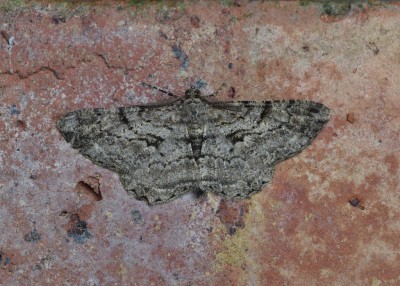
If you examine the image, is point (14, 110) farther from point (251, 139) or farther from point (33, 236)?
point (251, 139)

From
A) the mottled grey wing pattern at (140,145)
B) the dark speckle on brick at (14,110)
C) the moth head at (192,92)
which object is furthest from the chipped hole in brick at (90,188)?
the moth head at (192,92)

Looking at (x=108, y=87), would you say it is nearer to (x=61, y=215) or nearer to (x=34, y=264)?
(x=61, y=215)

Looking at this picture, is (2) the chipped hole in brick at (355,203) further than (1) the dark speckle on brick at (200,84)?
No

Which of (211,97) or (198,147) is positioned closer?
(211,97)

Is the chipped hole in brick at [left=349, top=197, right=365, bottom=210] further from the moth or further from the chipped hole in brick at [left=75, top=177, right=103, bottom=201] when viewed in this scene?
the chipped hole in brick at [left=75, top=177, right=103, bottom=201]

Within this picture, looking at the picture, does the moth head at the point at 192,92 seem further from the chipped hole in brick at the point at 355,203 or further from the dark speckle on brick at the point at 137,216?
the chipped hole in brick at the point at 355,203

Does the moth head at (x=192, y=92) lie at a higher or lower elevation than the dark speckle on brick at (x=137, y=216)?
higher

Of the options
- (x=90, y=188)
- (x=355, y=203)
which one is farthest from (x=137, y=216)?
(x=355, y=203)

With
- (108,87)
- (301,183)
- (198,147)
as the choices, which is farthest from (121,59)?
(301,183)

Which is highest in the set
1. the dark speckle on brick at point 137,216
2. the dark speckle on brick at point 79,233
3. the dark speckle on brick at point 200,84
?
the dark speckle on brick at point 200,84
